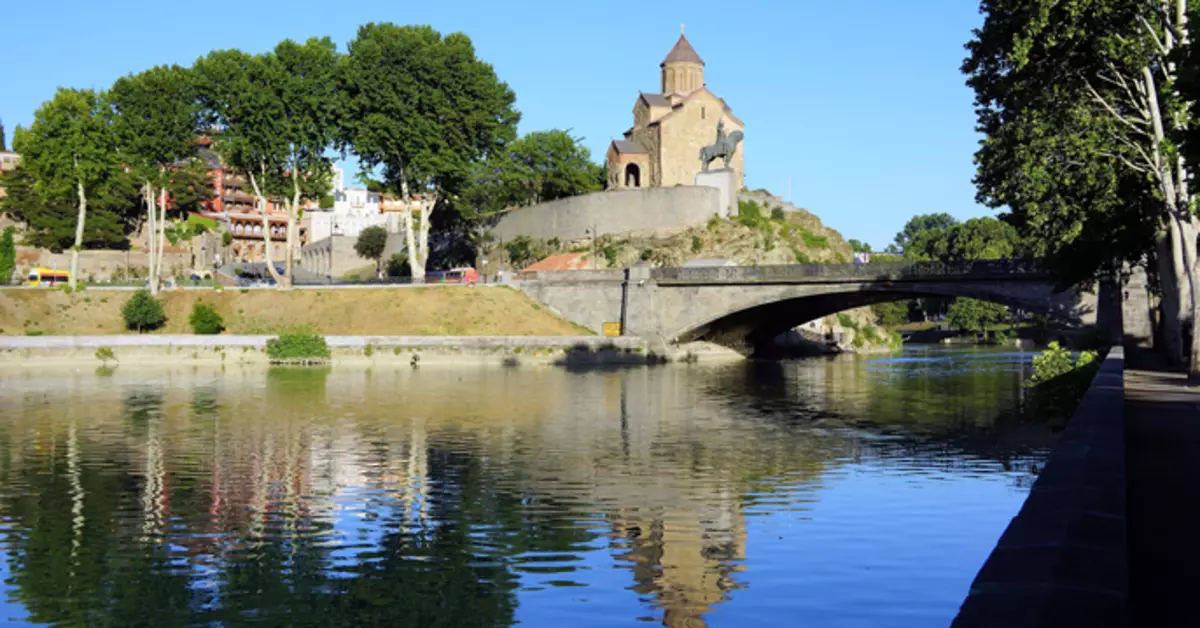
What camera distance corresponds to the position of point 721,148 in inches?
4294

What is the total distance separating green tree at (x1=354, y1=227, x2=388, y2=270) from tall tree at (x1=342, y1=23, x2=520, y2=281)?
1592 inches

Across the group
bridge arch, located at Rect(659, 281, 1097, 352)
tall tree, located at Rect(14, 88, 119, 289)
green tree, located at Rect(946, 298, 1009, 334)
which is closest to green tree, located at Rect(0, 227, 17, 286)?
tall tree, located at Rect(14, 88, 119, 289)

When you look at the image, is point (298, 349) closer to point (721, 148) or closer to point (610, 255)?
point (610, 255)

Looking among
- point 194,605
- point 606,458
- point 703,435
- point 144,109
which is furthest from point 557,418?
point 144,109

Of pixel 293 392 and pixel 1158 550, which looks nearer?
pixel 1158 550

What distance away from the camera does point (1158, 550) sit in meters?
11.1

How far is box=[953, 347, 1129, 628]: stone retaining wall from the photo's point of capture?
6.45 meters

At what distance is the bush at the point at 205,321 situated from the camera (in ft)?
261

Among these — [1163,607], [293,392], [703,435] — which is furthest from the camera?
[293,392]

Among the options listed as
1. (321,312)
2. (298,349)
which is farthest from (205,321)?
(298,349)

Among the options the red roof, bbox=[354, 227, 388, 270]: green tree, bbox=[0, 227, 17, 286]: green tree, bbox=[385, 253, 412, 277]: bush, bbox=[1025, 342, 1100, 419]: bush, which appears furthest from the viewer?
bbox=[354, 227, 388, 270]: green tree

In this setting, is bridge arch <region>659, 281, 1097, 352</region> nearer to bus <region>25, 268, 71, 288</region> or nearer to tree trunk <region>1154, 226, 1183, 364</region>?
tree trunk <region>1154, 226, 1183, 364</region>

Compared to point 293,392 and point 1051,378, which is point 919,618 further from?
point 293,392

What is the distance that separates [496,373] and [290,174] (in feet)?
103
